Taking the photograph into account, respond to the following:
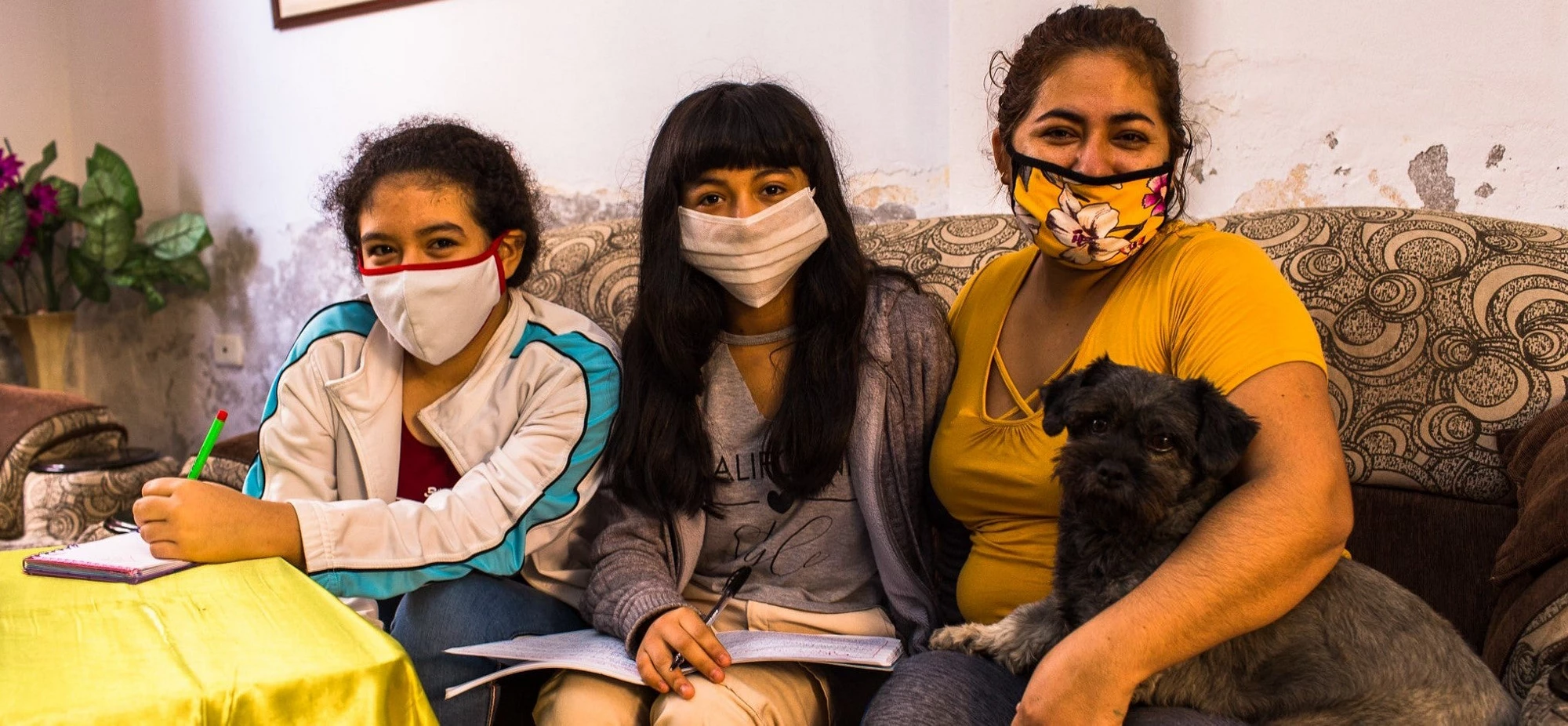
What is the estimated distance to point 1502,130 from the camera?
2527 mm

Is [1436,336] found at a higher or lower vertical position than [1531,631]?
higher

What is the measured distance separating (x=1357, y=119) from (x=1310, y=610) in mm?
Result: 1714

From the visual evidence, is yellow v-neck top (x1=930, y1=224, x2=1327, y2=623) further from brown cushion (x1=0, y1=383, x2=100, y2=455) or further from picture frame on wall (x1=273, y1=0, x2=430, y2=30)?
picture frame on wall (x1=273, y1=0, x2=430, y2=30)

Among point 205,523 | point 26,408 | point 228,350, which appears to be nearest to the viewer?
point 205,523

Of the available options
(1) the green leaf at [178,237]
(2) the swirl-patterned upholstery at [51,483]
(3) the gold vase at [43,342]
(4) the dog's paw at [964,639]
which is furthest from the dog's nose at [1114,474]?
(3) the gold vase at [43,342]

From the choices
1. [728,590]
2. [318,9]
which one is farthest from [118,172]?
[728,590]

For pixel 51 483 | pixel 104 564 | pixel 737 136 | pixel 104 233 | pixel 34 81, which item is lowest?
pixel 51 483

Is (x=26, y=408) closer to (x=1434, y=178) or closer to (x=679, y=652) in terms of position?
(x=679, y=652)

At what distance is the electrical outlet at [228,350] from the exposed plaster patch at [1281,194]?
415 centimetres

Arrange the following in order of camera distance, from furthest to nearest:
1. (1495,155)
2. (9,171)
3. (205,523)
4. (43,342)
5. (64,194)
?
(43,342) → (64,194) → (9,171) → (1495,155) → (205,523)

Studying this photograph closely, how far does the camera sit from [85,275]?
4676mm

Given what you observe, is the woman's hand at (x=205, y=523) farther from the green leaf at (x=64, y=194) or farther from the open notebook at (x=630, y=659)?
the green leaf at (x=64, y=194)

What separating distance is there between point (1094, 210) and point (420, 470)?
1.27 metres

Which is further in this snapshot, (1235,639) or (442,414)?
(442,414)
